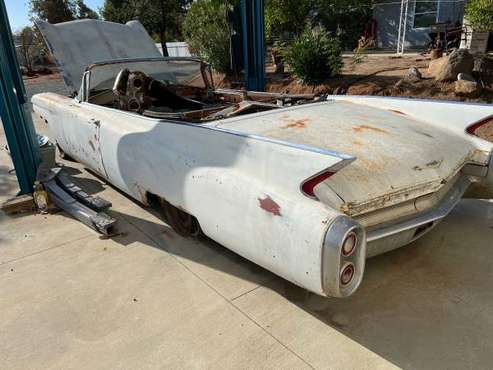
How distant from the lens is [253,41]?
261 inches

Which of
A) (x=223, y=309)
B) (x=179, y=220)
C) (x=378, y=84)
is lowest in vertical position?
(x=223, y=309)

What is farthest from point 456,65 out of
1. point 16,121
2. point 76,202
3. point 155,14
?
point 155,14

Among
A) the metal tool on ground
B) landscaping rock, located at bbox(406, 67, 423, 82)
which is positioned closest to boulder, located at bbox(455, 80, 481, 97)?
landscaping rock, located at bbox(406, 67, 423, 82)

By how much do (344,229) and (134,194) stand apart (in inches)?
78.7

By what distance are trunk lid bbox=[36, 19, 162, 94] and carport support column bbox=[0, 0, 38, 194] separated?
0.73 metres

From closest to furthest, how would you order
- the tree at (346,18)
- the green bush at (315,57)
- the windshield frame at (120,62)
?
the windshield frame at (120,62) → the green bush at (315,57) → the tree at (346,18)

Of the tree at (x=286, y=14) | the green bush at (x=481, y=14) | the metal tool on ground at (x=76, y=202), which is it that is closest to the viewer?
the metal tool on ground at (x=76, y=202)

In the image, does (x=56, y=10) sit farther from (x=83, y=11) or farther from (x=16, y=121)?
(x=16, y=121)

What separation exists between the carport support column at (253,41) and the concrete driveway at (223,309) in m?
4.08

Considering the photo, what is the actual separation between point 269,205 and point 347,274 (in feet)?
1.60

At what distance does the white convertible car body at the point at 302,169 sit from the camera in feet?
6.59

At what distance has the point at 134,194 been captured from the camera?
3.39 m

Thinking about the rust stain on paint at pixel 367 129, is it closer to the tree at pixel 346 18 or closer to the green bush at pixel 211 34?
the green bush at pixel 211 34

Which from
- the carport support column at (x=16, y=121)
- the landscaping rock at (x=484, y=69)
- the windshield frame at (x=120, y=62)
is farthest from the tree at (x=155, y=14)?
the carport support column at (x=16, y=121)
